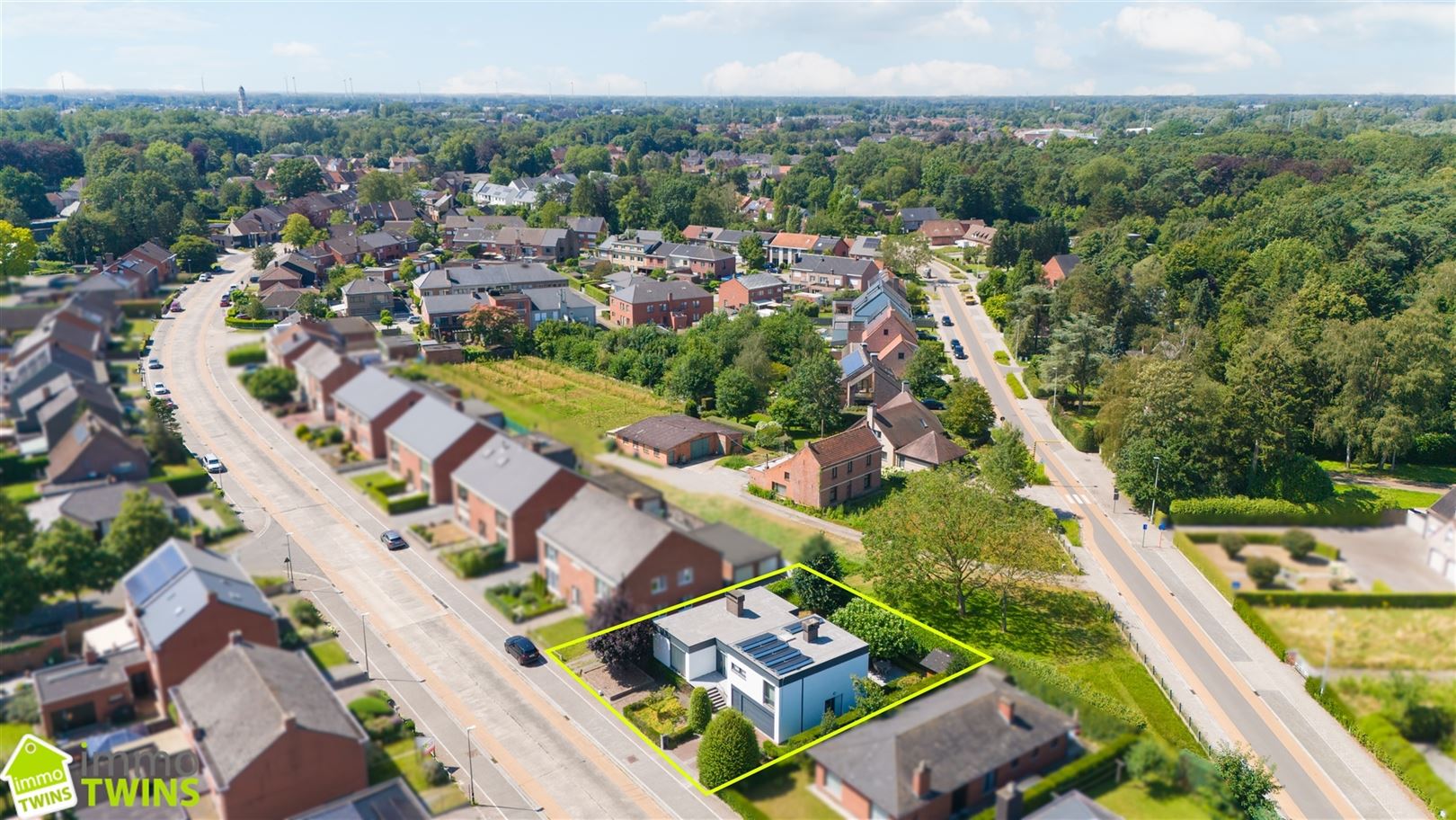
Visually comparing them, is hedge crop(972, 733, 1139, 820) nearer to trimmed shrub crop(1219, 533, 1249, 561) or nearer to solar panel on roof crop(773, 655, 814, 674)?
solar panel on roof crop(773, 655, 814, 674)

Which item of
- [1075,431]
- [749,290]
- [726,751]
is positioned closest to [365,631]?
[726,751]

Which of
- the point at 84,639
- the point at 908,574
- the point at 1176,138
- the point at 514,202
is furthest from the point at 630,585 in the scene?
the point at 1176,138

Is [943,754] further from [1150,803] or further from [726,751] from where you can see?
[726,751]

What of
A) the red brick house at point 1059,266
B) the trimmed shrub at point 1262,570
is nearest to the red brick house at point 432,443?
the trimmed shrub at point 1262,570

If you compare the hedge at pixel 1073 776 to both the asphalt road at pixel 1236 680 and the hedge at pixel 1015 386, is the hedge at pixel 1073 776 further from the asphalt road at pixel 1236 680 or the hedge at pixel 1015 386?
the hedge at pixel 1015 386

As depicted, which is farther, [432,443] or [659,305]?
[659,305]

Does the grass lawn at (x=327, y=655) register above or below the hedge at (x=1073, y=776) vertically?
above
